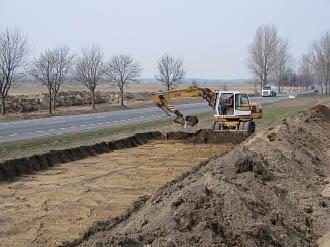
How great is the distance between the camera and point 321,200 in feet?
35.1

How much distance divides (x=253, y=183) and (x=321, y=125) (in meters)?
16.6

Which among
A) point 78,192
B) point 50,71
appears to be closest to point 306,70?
point 50,71

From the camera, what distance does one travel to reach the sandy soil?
9.68m

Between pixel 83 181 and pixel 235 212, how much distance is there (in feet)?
24.4

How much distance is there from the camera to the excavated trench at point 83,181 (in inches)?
392

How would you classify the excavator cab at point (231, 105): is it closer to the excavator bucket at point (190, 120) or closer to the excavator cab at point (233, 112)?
the excavator cab at point (233, 112)

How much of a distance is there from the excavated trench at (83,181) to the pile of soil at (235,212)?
92 centimetres

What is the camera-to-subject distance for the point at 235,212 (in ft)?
25.9

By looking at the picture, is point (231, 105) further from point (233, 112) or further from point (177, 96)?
point (177, 96)

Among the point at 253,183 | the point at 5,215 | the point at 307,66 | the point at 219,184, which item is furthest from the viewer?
the point at 307,66

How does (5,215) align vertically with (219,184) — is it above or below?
below

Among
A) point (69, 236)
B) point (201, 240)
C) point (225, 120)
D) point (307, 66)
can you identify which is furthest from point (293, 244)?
point (307, 66)

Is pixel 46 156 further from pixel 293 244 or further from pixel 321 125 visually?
pixel 321 125

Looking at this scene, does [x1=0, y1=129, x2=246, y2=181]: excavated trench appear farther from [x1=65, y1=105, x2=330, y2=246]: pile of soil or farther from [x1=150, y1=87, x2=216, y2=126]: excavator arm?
[x1=65, y1=105, x2=330, y2=246]: pile of soil
